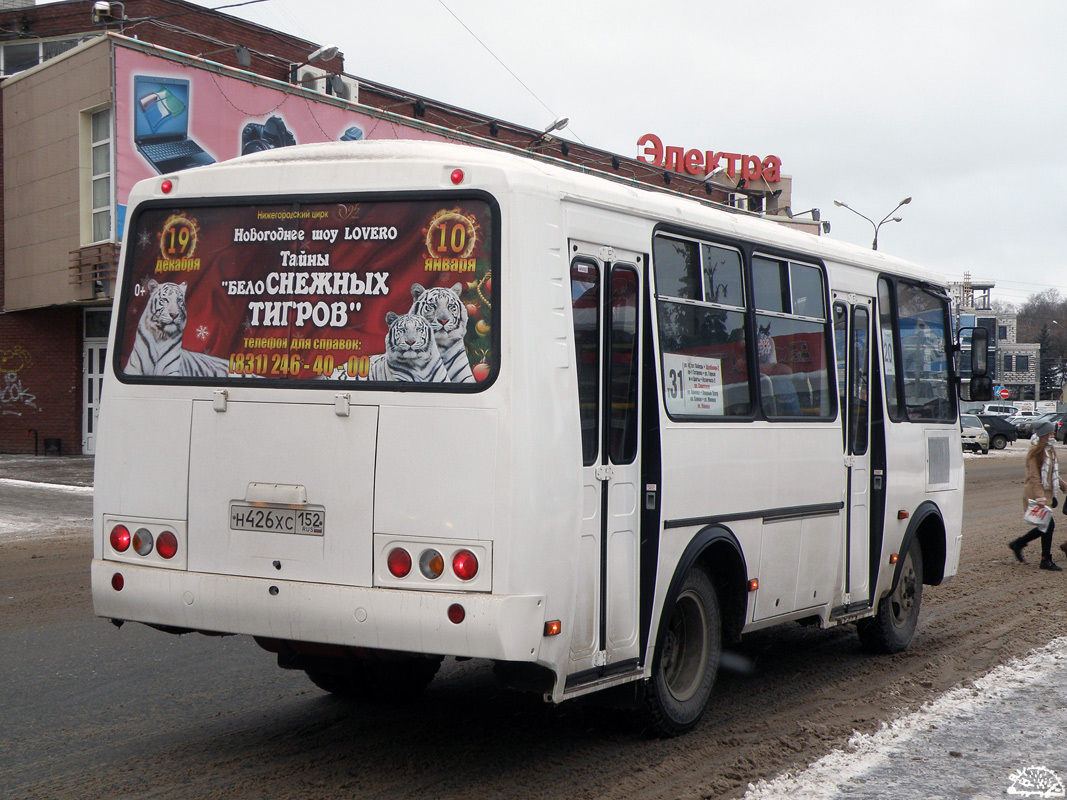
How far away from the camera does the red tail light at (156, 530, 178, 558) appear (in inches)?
213

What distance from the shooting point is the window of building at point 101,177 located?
24.5 m

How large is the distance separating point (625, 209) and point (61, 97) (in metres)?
22.8

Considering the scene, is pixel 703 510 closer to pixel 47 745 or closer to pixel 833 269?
pixel 833 269

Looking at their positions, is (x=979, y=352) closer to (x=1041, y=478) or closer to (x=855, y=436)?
(x=855, y=436)

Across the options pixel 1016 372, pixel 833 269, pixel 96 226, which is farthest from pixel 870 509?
pixel 1016 372

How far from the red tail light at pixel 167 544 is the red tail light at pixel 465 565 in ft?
4.75

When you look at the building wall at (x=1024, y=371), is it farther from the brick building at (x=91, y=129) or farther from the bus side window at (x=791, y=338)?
the bus side window at (x=791, y=338)

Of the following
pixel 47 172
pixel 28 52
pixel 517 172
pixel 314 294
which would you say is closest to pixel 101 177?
pixel 47 172

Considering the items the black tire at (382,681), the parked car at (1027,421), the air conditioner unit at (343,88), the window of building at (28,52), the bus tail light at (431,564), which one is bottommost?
the black tire at (382,681)

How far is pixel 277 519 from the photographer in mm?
5215

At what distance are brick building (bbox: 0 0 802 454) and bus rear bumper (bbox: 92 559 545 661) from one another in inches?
751

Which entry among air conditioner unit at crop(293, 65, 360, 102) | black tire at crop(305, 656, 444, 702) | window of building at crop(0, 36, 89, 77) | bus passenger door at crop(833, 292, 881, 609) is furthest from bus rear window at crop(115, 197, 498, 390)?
window of building at crop(0, 36, 89, 77)

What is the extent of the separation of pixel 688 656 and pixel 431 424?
2.21 metres

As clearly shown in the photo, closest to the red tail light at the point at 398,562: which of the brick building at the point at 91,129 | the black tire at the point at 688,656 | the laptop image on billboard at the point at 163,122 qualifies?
the black tire at the point at 688,656
